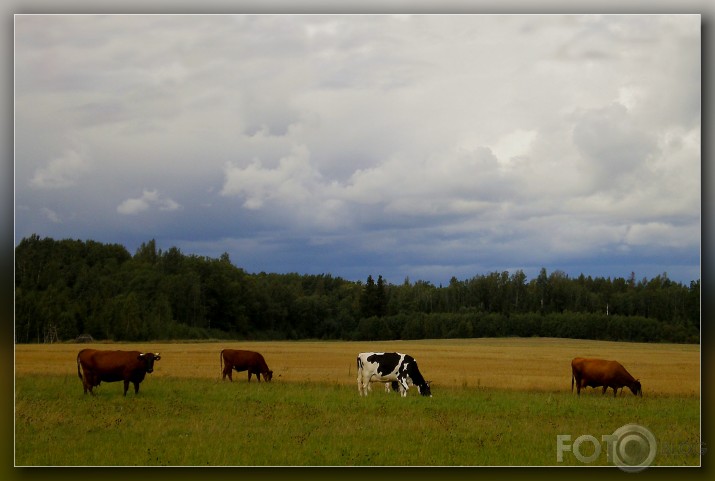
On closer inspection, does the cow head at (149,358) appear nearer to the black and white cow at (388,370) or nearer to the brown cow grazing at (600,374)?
the black and white cow at (388,370)

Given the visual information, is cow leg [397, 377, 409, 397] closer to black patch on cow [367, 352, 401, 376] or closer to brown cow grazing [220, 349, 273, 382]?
black patch on cow [367, 352, 401, 376]

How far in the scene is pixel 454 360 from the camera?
102ft

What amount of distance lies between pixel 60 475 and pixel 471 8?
45.0 ft

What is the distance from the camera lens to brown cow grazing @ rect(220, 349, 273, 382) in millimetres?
28172

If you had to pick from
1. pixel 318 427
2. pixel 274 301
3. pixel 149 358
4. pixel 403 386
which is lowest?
pixel 318 427

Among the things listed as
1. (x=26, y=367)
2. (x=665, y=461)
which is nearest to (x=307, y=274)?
(x=26, y=367)

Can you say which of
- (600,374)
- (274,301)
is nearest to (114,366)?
→ (274,301)

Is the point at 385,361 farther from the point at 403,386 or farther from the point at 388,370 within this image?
the point at 403,386

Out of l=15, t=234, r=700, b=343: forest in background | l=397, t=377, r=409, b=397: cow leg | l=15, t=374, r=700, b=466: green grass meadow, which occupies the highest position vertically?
l=15, t=234, r=700, b=343: forest in background

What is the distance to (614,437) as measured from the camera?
17750 mm

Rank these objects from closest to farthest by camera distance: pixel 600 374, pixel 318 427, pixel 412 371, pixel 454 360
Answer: pixel 318 427 → pixel 412 371 → pixel 600 374 → pixel 454 360

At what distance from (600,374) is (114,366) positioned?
1572 centimetres

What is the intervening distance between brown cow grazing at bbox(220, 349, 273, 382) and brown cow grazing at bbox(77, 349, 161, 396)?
186 inches

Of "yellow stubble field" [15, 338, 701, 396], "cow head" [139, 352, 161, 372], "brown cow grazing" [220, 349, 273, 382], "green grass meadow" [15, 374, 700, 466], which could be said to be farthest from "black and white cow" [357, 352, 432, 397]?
"cow head" [139, 352, 161, 372]
